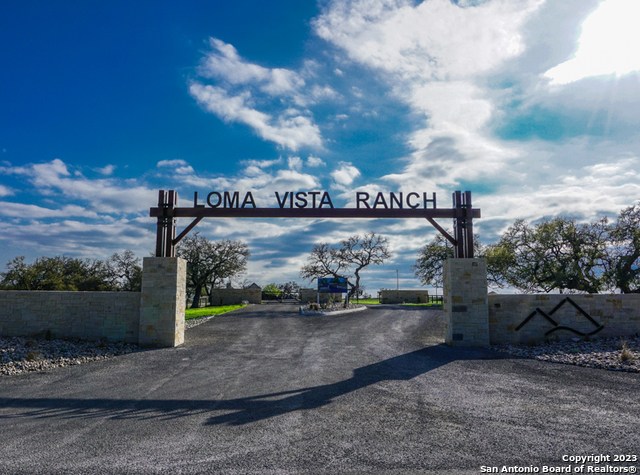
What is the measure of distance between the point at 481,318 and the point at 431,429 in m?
8.63

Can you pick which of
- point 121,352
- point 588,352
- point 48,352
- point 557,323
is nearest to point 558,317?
point 557,323

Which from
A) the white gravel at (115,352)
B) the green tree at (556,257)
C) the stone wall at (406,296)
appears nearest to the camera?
the white gravel at (115,352)

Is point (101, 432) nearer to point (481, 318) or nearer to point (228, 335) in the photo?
point (228, 335)

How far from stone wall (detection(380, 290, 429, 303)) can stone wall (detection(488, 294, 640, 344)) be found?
30.9 m

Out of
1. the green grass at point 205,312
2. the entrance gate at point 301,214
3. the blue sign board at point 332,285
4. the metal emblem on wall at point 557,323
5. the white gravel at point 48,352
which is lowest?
the green grass at point 205,312

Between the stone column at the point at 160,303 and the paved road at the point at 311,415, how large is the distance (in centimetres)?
169

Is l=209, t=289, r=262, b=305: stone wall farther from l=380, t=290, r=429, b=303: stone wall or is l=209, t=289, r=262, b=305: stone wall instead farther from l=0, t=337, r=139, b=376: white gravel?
l=0, t=337, r=139, b=376: white gravel

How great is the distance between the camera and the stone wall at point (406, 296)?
44312mm

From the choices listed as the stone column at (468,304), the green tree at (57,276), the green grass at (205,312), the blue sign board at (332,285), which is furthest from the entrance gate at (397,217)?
the green tree at (57,276)

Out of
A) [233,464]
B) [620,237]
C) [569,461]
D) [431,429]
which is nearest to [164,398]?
[233,464]

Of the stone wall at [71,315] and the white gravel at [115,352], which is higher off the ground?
the stone wall at [71,315]

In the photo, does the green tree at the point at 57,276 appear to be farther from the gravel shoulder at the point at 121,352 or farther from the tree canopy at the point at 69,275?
the gravel shoulder at the point at 121,352

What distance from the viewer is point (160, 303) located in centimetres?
1315

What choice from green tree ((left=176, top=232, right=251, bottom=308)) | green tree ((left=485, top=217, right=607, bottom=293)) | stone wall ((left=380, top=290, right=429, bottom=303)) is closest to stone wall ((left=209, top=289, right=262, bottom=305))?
green tree ((left=176, top=232, right=251, bottom=308))
